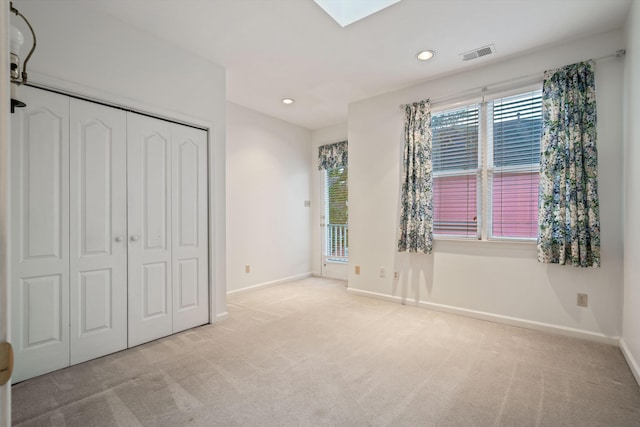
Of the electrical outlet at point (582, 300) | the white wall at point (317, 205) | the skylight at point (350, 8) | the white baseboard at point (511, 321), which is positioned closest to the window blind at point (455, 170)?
the white baseboard at point (511, 321)

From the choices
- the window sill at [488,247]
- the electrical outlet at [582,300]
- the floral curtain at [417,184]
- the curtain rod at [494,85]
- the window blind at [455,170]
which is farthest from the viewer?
the floral curtain at [417,184]

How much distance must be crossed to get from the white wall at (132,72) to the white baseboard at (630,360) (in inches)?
140

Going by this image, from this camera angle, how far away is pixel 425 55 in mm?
3109

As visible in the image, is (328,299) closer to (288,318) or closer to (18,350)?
(288,318)

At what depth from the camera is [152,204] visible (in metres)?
2.81

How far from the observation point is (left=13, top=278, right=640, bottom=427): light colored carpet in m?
1.75

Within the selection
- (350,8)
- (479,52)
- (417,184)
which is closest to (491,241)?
(417,184)

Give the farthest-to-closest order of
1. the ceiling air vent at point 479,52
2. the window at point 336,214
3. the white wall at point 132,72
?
the window at point 336,214 → the ceiling air vent at point 479,52 → the white wall at point 132,72

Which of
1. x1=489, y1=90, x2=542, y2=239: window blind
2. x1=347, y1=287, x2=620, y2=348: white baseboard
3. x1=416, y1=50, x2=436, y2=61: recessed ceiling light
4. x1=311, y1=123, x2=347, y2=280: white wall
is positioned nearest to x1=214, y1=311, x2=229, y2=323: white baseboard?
x1=347, y1=287, x2=620, y2=348: white baseboard

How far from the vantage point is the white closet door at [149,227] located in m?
2.67

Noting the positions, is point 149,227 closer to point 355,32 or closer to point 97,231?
point 97,231

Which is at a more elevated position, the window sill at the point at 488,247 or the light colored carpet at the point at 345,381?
the window sill at the point at 488,247

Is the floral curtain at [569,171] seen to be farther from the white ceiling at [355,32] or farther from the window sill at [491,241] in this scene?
the white ceiling at [355,32]

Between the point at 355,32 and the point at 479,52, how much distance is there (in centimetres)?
133
